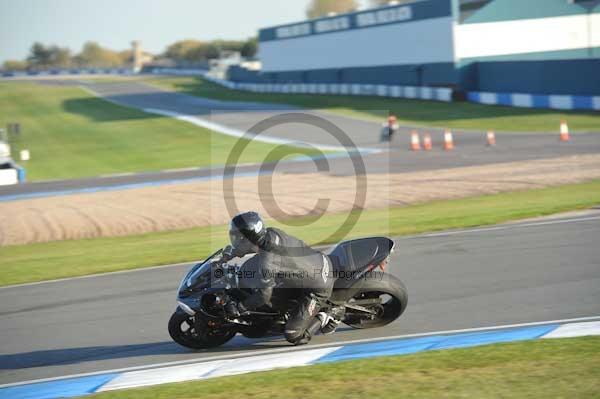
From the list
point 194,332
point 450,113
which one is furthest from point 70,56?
point 194,332

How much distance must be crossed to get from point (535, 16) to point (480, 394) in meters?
49.6

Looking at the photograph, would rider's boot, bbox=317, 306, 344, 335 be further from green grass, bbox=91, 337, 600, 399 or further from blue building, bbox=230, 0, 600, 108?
blue building, bbox=230, 0, 600, 108

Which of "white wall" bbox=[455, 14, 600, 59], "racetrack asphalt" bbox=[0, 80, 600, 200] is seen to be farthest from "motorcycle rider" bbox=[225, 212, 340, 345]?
"white wall" bbox=[455, 14, 600, 59]

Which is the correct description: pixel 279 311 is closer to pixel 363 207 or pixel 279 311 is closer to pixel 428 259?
pixel 428 259

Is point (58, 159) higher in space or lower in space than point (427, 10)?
lower

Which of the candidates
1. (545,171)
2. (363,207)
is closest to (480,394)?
(363,207)

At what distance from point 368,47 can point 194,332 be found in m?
55.5

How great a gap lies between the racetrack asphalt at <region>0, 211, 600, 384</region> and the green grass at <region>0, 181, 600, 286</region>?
945mm

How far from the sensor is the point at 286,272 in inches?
329

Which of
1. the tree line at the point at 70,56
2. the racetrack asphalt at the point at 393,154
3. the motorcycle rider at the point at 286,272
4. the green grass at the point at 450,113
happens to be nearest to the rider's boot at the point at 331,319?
the motorcycle rider at the point at 286,272

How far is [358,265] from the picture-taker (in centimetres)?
868

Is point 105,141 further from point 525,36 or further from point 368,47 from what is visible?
point 525,36

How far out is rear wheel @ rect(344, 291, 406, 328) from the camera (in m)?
8.88

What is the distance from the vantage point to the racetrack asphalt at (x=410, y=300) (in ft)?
28.9
